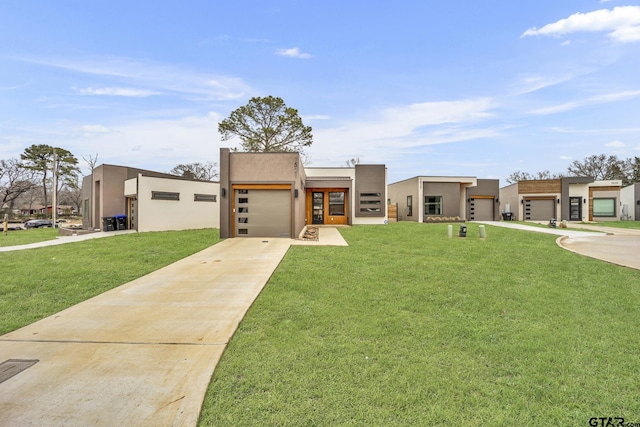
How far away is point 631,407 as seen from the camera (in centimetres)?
232

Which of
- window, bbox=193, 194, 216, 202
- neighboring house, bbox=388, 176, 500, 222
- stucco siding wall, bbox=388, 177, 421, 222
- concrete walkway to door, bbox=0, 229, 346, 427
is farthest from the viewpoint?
stucco siding wall, bbox=388, 177, 421, 222

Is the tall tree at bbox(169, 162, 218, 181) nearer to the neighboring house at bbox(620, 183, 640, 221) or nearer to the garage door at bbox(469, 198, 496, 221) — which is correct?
the garage door at bbox(469, 198, 496, 221)

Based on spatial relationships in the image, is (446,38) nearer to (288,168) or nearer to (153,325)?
(288,168)

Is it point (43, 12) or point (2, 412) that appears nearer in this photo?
point (2, 412)

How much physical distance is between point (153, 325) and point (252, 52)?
577 inches

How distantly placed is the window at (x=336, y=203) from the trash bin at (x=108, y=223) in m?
14.2

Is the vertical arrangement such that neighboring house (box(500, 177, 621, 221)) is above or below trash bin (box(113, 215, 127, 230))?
above

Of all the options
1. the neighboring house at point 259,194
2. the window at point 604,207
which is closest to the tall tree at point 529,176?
the window at point 604,207

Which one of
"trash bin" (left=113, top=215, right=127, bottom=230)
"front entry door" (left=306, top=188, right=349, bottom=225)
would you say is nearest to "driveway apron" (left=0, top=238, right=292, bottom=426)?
"trash bin" (left=113, top=215, right=127, bottom=230)

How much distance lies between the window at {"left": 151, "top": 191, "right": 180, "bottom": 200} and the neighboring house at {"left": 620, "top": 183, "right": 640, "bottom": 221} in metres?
42.9

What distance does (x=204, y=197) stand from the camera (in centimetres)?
1928

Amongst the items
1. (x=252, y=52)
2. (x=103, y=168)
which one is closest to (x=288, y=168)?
(x=252, y=52)

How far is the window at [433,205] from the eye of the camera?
2312 cm

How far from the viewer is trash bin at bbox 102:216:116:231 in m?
16.7
